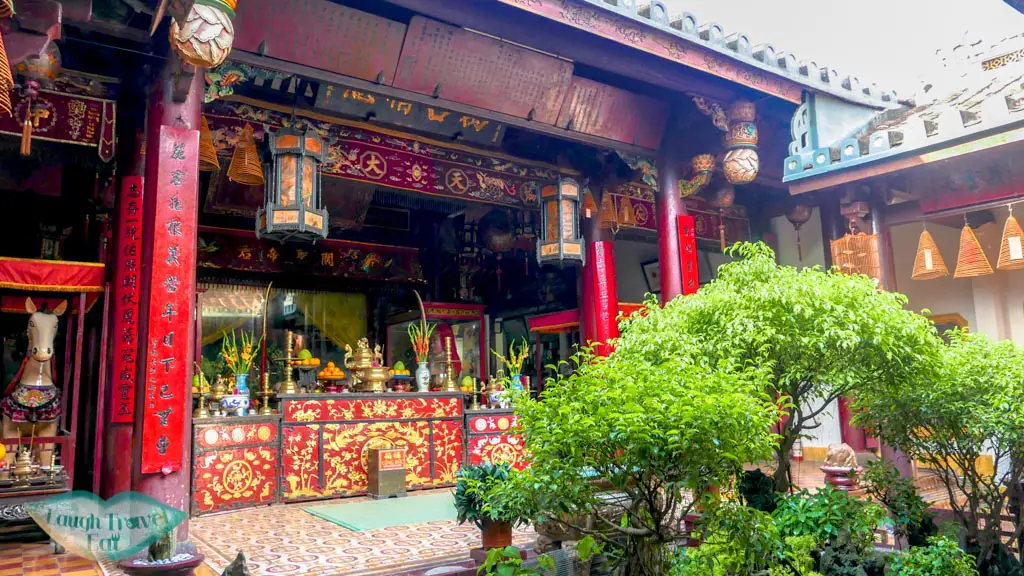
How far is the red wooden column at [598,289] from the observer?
24.0 ft

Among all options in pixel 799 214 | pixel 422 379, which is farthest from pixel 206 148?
pixel 799 214

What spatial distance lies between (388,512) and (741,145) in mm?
4536

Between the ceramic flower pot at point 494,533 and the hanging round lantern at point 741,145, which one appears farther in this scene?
the hanging round lantern at point 741,145

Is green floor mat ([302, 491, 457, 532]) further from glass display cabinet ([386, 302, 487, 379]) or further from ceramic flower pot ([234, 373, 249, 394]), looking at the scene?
glass display cabinet ([386, 302, 487, 379])

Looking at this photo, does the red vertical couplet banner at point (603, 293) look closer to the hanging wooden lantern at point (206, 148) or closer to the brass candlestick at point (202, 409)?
the brass candlestick at point (202, 409)

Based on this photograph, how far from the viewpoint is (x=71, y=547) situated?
2.19 metres

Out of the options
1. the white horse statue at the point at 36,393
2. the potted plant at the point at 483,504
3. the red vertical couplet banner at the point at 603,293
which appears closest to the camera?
the potted plant at the point at 483,504

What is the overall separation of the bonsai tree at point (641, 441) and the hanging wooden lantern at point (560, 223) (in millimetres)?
3948

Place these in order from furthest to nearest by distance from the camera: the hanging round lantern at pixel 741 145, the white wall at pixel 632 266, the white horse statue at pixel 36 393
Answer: the white wall at pixel 632 266
the hanging round lantern at pixel 741 145
the white horse statue at pixel 36 393

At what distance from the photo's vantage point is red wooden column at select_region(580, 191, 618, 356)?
7.32 metres

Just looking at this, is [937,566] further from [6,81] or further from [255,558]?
[6,81]

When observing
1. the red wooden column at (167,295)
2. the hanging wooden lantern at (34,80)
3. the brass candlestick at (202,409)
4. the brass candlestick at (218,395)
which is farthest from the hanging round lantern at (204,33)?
the brass candlestick at (218,395)

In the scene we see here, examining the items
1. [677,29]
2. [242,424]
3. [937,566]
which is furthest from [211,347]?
[937,566]

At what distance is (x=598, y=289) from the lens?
737 centimetres
